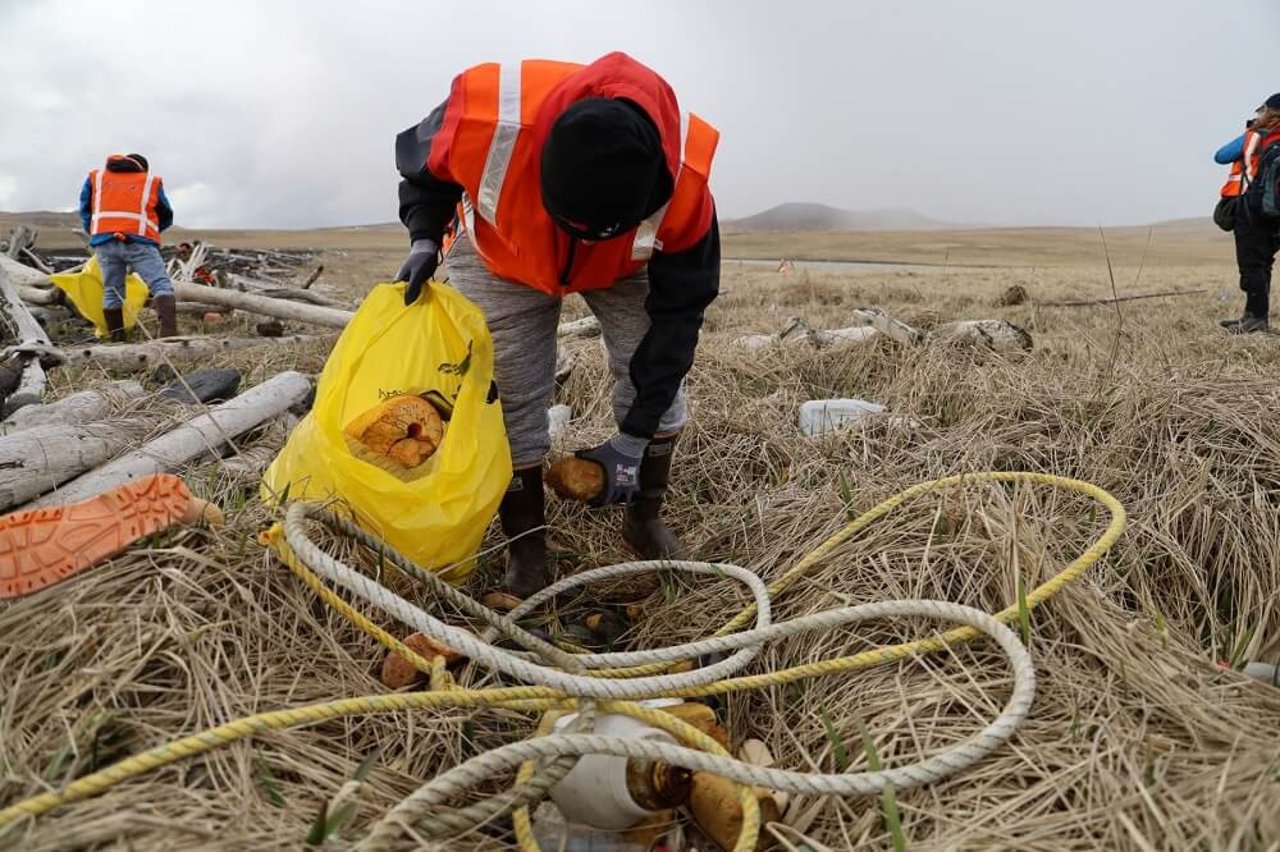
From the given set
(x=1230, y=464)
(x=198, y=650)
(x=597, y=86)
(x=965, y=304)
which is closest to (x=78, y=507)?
(x=198, y=650)

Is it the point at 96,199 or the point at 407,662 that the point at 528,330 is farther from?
the point at 96,199

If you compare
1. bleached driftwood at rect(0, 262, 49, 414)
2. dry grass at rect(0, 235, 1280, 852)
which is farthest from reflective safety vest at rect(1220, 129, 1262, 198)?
bleached driftwood at rect(0, 262, 49, 414)

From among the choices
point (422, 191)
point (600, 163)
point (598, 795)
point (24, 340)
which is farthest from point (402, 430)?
point (24, 340)

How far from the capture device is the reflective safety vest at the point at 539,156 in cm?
178

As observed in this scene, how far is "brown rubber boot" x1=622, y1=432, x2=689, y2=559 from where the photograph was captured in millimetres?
2447

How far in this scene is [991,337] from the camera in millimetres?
4473

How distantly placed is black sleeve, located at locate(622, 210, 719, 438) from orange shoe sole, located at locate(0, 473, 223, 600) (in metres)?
1.09

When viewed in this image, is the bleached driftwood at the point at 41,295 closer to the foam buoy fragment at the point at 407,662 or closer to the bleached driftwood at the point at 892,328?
the bleached driftwood at the point at 892,328

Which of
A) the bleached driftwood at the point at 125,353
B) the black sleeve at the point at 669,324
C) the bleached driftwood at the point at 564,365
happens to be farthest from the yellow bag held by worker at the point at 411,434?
the bleached driftwood at the point at 125,353

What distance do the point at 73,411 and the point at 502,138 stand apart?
2425 mm

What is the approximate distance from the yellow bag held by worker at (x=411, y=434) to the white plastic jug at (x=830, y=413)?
1540 mm

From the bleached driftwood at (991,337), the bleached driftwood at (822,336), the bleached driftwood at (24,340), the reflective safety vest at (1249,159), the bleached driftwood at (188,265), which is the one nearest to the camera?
the bleached driftwood at (24,340)

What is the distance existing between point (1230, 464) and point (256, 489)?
2.82m

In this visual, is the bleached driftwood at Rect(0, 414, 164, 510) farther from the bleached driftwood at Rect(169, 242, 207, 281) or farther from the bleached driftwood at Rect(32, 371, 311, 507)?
the bleached driftwood at Rect(169, 242, 207, 281)
